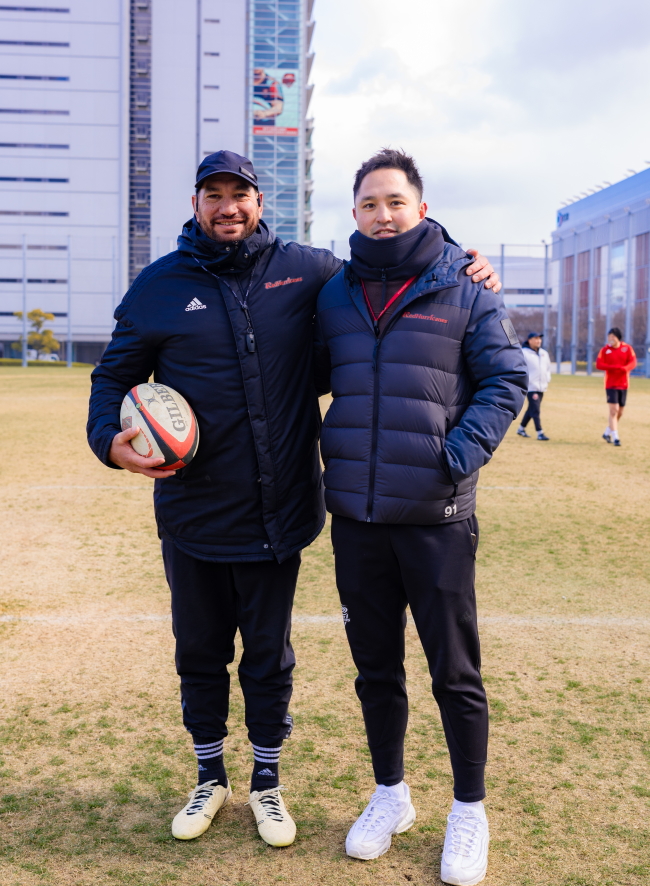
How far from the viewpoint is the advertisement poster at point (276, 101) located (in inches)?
3159

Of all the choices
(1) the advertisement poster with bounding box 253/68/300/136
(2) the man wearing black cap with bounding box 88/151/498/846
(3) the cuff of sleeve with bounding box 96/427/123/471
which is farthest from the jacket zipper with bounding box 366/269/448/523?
(1) the advertisement poster with bounding box 253/68/300/136

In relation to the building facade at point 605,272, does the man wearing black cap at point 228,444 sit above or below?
below

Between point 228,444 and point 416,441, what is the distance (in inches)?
26.7

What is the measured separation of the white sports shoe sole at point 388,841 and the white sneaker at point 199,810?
48cm

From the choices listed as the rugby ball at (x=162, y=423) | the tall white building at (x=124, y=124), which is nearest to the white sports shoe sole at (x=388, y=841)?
the rugby ball at (x=162, y=423)

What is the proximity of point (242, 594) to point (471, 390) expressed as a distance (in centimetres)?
105

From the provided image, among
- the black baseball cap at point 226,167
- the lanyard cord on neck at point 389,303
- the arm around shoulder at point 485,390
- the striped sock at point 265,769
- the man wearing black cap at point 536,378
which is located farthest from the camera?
the man wearing black cap at point 536,378

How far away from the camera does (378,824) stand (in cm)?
271

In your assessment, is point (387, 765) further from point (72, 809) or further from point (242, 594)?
point (72, 809)

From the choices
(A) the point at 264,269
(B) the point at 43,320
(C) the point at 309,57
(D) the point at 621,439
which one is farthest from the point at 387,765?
(C) the point at 309,57

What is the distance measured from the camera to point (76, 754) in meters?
3.33

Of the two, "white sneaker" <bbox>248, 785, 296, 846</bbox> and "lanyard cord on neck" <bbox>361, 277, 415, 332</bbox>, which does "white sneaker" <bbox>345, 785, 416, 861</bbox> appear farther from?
"lanyard cord on neck" <bbox>361, 277, 415, 332</bbox>

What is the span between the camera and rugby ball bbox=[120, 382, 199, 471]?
2766 mm

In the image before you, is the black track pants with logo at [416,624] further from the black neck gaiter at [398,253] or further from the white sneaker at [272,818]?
the black neck gaiter at [398,253]
